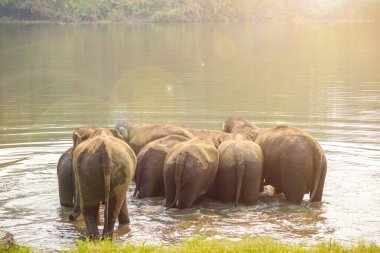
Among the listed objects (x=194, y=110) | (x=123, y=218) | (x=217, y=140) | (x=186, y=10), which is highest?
(x=186, y=10)

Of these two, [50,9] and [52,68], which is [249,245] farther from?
[50,9]

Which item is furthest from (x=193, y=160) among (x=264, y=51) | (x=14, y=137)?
(x=264, y=51)

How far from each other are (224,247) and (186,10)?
348ft

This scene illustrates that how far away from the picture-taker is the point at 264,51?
59906 mm

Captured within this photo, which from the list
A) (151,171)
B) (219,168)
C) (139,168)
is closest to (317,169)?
(219,168)

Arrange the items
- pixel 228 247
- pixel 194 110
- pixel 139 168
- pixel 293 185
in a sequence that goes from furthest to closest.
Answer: pixel 194 110, pixel 139 168, pixel 293 185, pixel 228 247

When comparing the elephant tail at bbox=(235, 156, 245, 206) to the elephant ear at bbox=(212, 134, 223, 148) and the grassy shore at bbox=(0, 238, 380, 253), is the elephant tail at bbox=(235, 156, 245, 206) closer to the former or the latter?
the elephant ear at bbox=(212, 134, 223, 148)

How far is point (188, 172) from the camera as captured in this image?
1369 centimetres

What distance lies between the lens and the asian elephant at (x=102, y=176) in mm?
11617

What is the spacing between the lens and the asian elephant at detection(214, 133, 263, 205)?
1402cm

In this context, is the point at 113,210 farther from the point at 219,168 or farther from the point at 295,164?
the point at 295,164

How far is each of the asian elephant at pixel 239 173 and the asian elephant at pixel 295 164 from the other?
16.0 inches

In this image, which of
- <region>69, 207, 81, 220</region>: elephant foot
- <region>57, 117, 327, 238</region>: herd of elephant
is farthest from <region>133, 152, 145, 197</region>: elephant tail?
<region>69, 207, 81, 220</region>: elephant foot

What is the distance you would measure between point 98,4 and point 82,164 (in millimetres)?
102100
